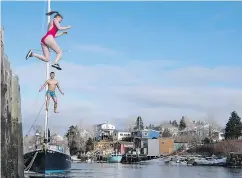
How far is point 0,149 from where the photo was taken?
10867 mm

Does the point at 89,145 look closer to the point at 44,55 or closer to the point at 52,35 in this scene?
the point at 44,55

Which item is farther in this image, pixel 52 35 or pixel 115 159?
pixel 115 159

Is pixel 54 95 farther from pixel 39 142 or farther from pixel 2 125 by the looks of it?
pixel 39 142

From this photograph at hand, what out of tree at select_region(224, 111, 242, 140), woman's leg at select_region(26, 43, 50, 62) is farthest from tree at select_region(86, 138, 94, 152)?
woman's leg at select_region(26, 43, 50, 62)

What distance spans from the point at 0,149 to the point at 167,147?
470 ft

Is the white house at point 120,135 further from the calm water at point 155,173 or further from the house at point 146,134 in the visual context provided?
the calm water at point 155,173

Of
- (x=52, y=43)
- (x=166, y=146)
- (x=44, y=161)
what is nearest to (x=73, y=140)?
(x=166, y=146)

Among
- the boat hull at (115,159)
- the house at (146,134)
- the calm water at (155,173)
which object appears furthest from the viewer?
the house at (146,134)

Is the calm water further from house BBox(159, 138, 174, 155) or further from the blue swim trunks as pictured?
house BBox(159, 138, 174, 155)

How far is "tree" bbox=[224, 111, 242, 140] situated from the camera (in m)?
126

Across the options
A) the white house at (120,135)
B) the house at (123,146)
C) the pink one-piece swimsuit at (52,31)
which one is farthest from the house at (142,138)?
the pink one-piece swimsuit at (52,31)

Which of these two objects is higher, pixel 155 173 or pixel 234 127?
pixel 234 127

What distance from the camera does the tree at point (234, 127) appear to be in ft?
412

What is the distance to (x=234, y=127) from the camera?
417 feet
